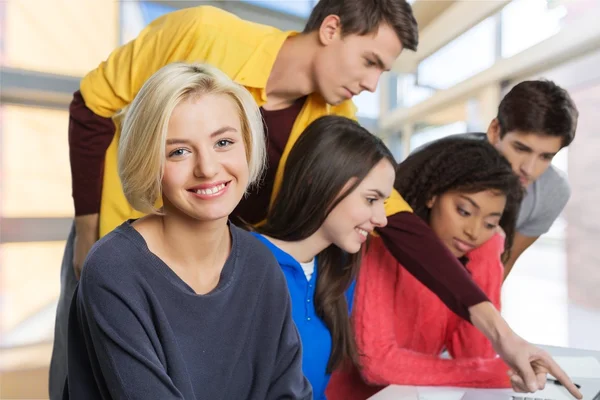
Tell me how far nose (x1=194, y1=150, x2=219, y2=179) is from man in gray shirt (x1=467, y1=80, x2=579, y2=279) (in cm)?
41

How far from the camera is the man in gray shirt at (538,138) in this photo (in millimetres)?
698

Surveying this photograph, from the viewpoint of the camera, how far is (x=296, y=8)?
1.13 m

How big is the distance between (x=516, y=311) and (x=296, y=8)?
0.71m

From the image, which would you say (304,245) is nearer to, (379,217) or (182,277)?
(379,217)

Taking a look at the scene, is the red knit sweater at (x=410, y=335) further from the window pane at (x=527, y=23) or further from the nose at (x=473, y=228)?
the window pane at (x=527, y=23)

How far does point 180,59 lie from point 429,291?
1.53 feet

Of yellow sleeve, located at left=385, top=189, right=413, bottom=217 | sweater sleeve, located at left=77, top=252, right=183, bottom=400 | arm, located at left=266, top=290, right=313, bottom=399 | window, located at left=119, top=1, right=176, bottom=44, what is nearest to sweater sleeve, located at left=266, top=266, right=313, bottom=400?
arm, located at left=266, top=290, right=313, bottom=399

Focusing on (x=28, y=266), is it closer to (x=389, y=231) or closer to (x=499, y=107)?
(x=389, y=231)

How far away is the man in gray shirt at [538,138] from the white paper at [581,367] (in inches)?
6.3

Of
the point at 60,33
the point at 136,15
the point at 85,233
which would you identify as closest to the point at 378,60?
the point at 85,233

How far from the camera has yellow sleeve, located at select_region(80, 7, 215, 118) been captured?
704 millimetres

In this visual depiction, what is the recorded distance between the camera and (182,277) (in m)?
0.51

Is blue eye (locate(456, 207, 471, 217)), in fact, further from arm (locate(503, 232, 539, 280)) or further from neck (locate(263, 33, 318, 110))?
neck (locate(263, 33, 318, 110))

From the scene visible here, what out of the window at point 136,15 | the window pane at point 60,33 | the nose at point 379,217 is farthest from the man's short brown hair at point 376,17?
the window pane at point 60,33
